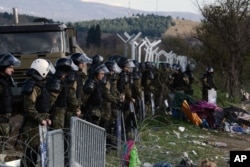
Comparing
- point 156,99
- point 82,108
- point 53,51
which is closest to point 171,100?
point 156,99

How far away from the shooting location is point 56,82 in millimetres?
8508

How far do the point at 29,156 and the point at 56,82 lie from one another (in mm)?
1219

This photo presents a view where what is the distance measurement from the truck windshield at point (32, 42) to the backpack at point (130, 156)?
7072 millimetres

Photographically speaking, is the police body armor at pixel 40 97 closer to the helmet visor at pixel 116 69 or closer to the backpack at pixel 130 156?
the backpack at pixel 130 156

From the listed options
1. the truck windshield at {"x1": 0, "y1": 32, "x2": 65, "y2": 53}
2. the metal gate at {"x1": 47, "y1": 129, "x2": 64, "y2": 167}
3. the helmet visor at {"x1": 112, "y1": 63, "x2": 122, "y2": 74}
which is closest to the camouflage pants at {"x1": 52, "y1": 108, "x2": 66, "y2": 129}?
the metal gate at {"x1": 47, "y1": 129, "x2": 64, "y2": 167}

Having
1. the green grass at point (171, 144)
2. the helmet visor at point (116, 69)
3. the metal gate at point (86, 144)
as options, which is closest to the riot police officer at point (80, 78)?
the helmet visor at point (116, 69)

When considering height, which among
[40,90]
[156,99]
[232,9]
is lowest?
[156,99]

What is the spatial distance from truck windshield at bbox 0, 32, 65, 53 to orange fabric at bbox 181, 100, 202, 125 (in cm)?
378

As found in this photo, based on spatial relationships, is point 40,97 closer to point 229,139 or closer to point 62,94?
point 62,94

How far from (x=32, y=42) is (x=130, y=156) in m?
7.65

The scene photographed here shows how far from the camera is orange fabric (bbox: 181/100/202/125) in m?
15.8

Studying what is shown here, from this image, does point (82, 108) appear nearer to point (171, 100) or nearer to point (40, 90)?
point (40, 90)

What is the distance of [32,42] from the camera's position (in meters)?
15.1

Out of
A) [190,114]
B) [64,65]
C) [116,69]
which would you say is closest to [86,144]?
[64,65]
